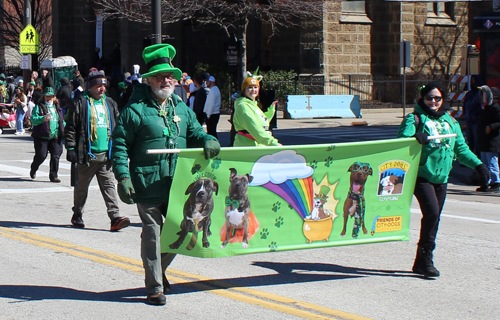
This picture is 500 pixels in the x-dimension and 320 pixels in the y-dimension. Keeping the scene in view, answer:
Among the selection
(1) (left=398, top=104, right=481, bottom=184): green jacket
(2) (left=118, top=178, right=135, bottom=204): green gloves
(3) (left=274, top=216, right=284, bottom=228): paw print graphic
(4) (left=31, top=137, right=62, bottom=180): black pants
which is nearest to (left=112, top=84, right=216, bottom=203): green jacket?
(2) (left=118, top=178, right=135, bottom=204): green gloves

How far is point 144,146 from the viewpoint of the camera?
18.5 feet

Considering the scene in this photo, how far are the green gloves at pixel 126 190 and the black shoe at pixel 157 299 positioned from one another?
2.45ft

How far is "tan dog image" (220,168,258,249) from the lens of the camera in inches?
232

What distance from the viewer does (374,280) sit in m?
6.53

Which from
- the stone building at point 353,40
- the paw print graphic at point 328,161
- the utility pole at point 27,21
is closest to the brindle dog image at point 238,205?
the paw print graphic at point 328,161

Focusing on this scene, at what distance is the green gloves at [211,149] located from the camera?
5656mm

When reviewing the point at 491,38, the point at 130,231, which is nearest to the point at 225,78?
the point at 491,38

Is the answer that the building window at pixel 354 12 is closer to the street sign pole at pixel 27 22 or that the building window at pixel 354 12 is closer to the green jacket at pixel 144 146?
the street sign pole at pixel 27 22

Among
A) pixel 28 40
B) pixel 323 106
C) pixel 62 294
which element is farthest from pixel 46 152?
pixel 323 106

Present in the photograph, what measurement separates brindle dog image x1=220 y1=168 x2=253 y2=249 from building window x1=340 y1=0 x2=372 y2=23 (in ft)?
89.3

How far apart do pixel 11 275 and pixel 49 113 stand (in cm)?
638

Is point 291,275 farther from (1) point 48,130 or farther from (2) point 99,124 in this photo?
(1) point 48,130

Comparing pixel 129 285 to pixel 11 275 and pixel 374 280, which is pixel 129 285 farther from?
pixel 374 280

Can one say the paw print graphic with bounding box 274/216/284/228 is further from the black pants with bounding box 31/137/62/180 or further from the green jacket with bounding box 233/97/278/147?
the black pants with bounding box 31/137/62/180
